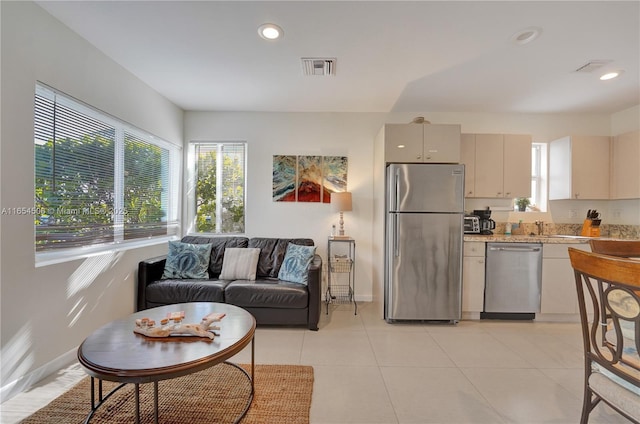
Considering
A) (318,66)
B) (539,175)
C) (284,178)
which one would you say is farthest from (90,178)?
(539,175)

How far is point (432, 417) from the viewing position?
5.48ft

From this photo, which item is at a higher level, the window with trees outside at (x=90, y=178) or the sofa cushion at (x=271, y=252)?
the window with trees outside at (x=90, y=178)

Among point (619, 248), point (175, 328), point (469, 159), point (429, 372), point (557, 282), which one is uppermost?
point (469, 159)

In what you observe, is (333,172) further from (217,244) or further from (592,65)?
(592,65)

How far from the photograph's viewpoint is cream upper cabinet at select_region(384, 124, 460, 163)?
126 inches

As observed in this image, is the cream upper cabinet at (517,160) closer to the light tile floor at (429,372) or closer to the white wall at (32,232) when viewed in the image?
the light tile floor at (429,372)

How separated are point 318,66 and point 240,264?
7.59 ft

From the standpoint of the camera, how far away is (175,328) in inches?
62.4

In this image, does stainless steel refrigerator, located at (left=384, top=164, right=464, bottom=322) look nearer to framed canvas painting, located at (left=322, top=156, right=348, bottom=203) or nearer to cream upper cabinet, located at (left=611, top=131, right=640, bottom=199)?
framed canvas painting, located at (left=322, top=156, right=348, bottom=203)

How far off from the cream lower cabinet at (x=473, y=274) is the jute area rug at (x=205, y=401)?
7.07ft

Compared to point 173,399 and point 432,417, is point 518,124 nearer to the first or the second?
point 432,417

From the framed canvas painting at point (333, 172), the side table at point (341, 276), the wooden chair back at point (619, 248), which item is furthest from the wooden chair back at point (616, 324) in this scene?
the framed canvas painting at point (333, 172)

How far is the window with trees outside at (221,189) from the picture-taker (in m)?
3.89

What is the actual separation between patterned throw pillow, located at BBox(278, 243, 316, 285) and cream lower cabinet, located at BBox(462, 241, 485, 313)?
1.79 meters
